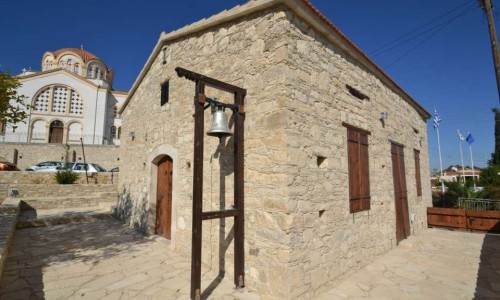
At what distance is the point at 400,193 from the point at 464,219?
11.5 feet

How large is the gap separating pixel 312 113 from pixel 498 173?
13.9m

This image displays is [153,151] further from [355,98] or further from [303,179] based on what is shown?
[355,98]

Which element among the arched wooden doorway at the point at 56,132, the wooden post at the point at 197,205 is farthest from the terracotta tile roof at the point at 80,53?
the wooden post at the point at 197,205

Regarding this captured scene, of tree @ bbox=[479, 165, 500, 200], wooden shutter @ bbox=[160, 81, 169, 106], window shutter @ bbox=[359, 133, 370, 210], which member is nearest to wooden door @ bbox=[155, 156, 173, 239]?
wooden shutter @ bbox=[160, 81, 169, 106]

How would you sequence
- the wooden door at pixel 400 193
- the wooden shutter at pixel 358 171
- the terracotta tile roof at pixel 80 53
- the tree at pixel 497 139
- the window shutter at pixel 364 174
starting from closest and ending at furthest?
the wooden shutter at pixel 358 171
the window shutter at pixel 364 174
the wooden door at pixel 400 193
the tree at pixel 497 139
the terracotta tile roof at pixel 80 53

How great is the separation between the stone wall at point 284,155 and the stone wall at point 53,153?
66.8 feet

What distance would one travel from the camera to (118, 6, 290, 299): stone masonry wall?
3590 mm

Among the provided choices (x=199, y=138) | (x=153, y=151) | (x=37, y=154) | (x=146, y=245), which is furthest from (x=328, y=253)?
(x=37, y=154)

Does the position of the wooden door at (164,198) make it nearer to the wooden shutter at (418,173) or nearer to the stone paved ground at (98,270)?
the stone paved ground at (98,270)

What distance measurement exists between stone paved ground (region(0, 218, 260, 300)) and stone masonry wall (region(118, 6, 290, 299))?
50 cm

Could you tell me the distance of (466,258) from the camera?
5.55 metres

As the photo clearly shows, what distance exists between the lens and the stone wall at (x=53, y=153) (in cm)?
2195

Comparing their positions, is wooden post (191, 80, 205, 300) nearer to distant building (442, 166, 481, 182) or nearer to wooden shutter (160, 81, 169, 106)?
wooden shutter (160, 81, 169, 106)

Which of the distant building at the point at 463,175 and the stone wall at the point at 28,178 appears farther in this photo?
the stone wall at the point at 28,178
